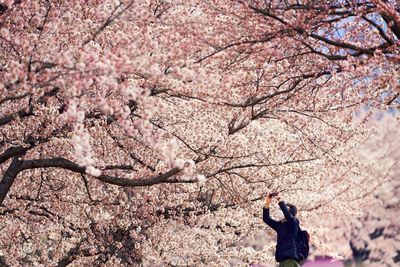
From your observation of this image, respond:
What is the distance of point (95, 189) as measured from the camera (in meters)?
12.1

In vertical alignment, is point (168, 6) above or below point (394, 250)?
below

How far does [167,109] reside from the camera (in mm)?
10133

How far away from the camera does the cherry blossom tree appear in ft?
24.1

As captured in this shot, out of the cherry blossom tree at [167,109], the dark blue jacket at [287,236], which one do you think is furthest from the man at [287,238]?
the cherry blossom tree at [167,109]

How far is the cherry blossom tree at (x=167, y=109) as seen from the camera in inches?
289

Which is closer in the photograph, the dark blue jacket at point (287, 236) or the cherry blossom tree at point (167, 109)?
the cherry blossom tree at point (167, 109)

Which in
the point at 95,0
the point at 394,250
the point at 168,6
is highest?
the point at 394,250

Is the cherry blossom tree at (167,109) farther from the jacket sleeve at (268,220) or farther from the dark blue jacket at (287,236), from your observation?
the dark blue jacket at (287,236)

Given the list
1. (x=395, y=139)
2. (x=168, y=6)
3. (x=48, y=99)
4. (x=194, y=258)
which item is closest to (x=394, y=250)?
(x=395, y=139)

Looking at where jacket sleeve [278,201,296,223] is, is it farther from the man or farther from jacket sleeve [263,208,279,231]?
jacket sleeve [263,208,279,231]

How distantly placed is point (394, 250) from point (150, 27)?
24.7m

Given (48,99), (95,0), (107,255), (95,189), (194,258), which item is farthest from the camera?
(194,258)

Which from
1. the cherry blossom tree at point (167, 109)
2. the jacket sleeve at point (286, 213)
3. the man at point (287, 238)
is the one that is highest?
the cherry blossom tree at point (167, 109)

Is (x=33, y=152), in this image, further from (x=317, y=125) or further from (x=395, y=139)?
(x=395, y=139)
